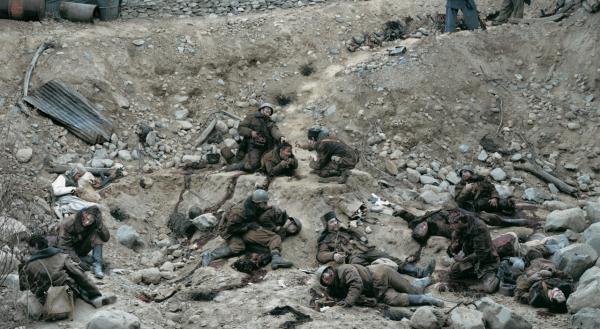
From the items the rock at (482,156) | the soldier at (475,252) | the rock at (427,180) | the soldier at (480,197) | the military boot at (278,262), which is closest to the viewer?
the soldier at (475,252)

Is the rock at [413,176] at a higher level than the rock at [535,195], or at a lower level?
higher

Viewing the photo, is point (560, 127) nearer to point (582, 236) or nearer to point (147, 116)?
point (582, 236)

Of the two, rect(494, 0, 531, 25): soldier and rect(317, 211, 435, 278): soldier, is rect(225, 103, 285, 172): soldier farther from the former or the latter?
rect(494, 0, 531, 25): soldier

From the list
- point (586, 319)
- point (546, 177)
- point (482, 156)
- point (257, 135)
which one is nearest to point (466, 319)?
point (586, 319)

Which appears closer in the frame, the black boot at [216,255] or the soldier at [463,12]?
the black boot at [216,255]

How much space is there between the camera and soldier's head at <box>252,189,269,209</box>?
16781 mm

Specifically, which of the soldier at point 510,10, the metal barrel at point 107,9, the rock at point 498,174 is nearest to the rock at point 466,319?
the rock at point 498,174

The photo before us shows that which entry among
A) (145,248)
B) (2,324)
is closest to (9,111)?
(145,248)

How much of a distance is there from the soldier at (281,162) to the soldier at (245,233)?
5.64 ft

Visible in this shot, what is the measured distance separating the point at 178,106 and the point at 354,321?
8101 millimetres

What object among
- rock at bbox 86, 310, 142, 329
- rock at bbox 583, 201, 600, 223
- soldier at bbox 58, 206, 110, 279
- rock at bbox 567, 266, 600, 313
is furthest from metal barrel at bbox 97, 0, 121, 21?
rock at bbox 567, 266, 600, 313

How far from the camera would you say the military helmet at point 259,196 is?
1678 cm

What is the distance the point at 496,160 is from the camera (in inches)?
806

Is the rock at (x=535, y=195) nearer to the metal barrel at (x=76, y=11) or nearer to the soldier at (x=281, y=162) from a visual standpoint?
the soldier at (x=281, y=162)
